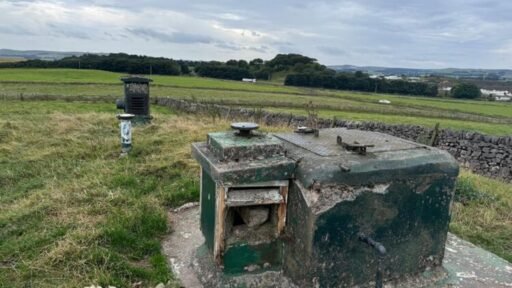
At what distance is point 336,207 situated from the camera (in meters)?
3.57

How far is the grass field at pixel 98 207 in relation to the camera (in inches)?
162

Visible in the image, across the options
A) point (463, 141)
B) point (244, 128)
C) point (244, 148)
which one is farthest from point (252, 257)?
point (463, 141)

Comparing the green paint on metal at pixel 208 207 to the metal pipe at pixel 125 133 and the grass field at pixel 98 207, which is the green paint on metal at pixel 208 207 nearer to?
the grass field at pixel 98 207

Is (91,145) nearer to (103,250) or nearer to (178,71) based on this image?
(103,250)

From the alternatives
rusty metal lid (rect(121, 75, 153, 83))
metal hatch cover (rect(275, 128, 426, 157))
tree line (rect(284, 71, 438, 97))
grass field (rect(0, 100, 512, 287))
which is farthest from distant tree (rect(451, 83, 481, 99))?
metal hatch cover (rect(275, 128, 426, 157))

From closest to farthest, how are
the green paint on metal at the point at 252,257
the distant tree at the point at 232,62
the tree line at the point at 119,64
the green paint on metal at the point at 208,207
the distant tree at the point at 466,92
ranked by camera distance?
the green paint on metal at the point at 252,257 < the green paint on metal at the point at 208,207 < the distant tree at the point at 466,92 < the tree line at the point at 119,64 < the distant tree at the point at 232,62

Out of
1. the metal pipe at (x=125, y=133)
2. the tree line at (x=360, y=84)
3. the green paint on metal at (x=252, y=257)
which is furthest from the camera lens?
the tree line at (x=360, y=84)

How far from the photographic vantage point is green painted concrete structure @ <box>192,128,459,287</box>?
11.7 feet

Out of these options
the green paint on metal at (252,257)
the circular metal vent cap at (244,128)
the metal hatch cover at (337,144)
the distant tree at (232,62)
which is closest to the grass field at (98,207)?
the green paint on metal at (252,257)

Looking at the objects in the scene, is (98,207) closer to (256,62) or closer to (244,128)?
(244,128)

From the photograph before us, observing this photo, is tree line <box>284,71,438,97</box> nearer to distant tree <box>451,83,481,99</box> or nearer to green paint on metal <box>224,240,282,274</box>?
distant tree <box>451,83,481,99</box>

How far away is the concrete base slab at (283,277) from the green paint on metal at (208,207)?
0.73 feet

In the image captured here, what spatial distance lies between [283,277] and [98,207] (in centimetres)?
278

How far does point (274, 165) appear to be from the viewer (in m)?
3.62
